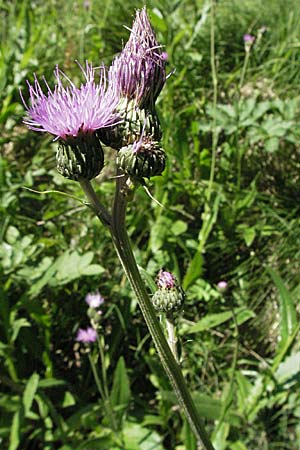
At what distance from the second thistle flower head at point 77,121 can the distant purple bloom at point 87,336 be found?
1.53 meters

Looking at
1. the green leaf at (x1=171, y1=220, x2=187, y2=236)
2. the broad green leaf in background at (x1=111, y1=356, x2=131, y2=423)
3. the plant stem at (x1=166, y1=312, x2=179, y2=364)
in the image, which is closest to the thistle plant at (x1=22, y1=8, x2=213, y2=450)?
the plant stem at (x1=166, y1=312, x2=179, y2=364)

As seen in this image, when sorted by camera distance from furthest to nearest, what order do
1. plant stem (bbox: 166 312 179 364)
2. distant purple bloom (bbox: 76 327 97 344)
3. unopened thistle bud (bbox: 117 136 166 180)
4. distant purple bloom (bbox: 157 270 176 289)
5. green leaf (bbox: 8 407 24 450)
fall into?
1. distant purple bloom (bbox: 76 327 97 344)
2. green leaf (bbox: 8 407 24 450)
3. distant purple bloom (bbox: 157 270 176 289)
4. plant stem (bbox: 166 312 179 364)
5. unopened thistle bud (bbox: 117 136 166 180)

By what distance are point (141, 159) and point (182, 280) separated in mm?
1701

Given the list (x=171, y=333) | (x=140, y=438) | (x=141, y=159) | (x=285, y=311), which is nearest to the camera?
(x=141, y=159)

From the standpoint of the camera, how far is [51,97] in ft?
4.08

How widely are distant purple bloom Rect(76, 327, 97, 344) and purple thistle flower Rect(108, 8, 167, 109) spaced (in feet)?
5.26

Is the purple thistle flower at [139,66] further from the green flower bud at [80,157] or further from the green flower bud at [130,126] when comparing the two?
the green flower bud at [80,157]

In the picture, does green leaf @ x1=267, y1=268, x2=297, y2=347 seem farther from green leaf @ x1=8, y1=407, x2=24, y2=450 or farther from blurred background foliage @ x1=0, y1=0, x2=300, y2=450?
green leaf @ x1=8, y1=407, x2=24, y2=450

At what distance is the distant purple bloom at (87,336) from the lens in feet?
8.63

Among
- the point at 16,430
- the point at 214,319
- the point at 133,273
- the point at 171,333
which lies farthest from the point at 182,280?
the point at 133,273

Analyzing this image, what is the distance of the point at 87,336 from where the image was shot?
267 cm

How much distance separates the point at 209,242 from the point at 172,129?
2.18 ft

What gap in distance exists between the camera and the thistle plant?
3.99 ft

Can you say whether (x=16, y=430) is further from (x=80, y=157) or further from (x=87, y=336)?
(x=80, y=157)
